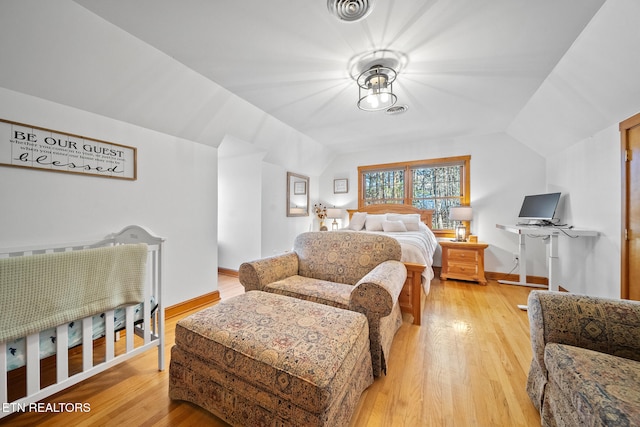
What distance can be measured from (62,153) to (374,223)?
371 cm

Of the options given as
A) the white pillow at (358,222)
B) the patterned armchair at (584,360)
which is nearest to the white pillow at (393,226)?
the white pillow at (358,222)

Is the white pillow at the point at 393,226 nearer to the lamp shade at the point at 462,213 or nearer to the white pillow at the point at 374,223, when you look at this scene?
the white pillow at the point at 374,223

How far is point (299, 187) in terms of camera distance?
183 inches

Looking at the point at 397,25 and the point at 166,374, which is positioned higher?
the point at 397,25

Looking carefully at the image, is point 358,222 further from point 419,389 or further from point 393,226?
point 419,389

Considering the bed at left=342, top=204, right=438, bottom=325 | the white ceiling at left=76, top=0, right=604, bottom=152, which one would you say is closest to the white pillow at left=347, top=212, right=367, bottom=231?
the bed at left=342, top=204, right=438, bottom=325

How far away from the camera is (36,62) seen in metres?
1.44

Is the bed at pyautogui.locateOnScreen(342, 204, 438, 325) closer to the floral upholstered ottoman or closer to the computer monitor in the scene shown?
the floral upholstered ottoman

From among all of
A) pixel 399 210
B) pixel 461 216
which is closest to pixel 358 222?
pixel 399 210

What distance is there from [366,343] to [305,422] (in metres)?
0.55

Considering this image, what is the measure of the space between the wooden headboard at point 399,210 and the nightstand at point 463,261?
656mm

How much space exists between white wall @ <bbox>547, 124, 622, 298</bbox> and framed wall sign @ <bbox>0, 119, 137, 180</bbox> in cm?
447

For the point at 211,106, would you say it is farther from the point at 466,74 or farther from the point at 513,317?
the point at 513,317

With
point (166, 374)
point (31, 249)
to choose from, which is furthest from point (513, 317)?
point (31, 249)
